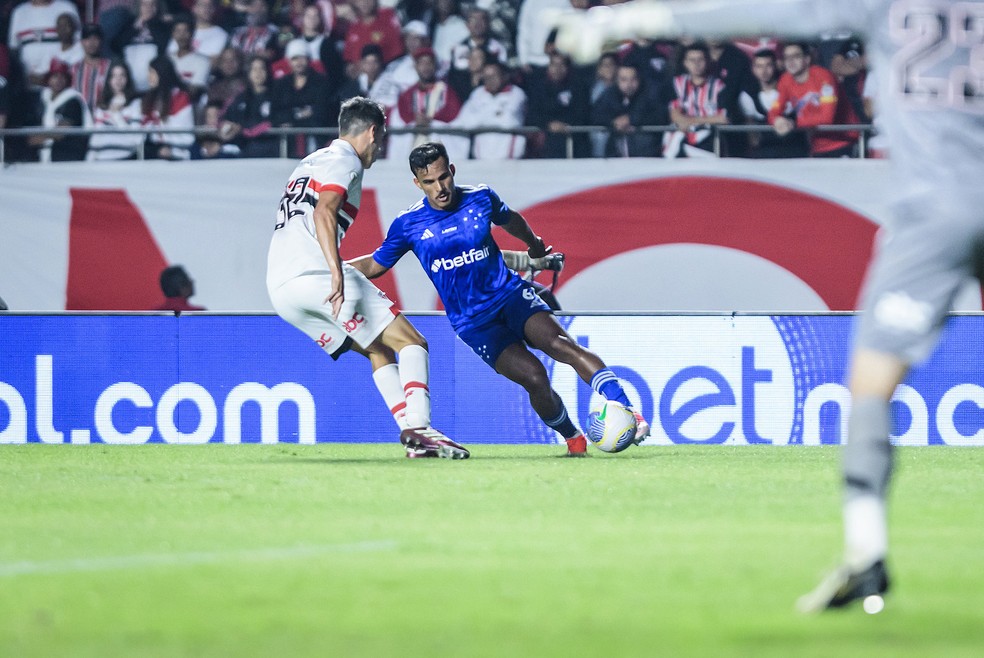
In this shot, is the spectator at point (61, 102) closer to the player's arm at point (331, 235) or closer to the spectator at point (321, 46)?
the spectator at point (321, 46)

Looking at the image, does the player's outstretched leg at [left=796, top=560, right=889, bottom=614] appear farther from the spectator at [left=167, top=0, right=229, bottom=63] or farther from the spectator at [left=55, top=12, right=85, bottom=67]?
the spectator at [left=55, top=12, right=85, bottom=67]

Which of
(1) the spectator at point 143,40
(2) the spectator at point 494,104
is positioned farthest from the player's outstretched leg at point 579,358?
(1) the spectator at point 143,40

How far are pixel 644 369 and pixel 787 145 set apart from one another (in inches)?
123

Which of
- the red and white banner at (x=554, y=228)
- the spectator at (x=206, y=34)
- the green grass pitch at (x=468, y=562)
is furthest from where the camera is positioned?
the spectator at (x=206, y=34)

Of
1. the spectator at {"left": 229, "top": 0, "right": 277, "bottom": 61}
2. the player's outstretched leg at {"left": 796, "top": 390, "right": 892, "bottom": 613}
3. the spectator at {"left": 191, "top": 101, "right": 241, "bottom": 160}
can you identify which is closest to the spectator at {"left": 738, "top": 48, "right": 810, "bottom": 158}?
the spectator at {"left": 191, "top": 101, "right": 241, "bottom": 160}

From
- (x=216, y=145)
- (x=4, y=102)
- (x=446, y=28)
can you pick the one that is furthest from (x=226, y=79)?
(x=4, y=102)

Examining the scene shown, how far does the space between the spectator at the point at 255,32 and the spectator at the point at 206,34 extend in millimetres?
135

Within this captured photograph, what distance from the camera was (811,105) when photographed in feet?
46.1

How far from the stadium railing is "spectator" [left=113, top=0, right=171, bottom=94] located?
1.36 metres

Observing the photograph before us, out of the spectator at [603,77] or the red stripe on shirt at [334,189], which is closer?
the red stripe on shirt at [334,189]

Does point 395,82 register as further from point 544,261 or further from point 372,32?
point 544,261

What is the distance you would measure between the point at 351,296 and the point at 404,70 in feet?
20.5

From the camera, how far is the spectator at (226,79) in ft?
50.5

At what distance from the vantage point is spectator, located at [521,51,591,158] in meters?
14.2
